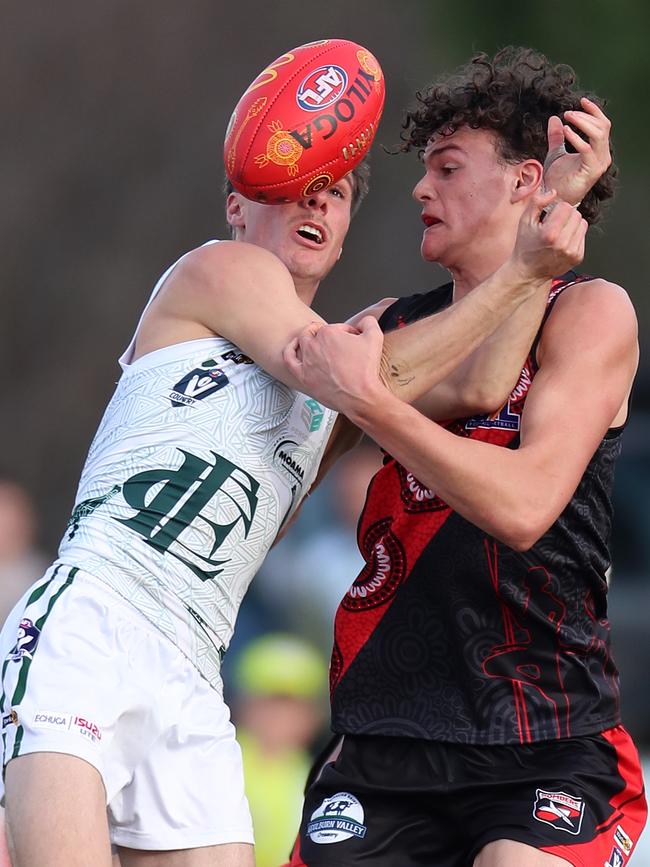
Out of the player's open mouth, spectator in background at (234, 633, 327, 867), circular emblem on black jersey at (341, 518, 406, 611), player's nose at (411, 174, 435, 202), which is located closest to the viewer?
circular emblem on black jersey at (341, 518, 406, 611)

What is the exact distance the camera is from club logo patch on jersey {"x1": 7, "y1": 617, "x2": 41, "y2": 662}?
3295mm

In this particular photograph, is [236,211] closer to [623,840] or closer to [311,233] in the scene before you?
[311,233]

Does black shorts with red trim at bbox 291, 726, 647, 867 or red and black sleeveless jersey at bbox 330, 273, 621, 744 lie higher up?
red and black sleeveless jersey at bbox 330, 273, 621, 744

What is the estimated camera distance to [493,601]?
143 inches

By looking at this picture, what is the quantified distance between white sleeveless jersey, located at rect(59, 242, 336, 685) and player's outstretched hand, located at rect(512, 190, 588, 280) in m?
0.73

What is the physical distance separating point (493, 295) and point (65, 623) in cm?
128

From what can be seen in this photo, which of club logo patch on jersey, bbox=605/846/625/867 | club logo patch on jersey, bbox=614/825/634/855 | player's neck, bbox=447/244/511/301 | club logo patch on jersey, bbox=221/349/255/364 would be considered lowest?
club logo patch on jersey, bbox=605/846/625/867

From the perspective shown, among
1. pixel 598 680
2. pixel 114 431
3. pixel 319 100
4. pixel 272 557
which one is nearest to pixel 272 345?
pixel 114 431

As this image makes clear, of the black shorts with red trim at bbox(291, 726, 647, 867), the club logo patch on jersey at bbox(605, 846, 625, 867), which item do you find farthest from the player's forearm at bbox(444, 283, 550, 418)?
the club logo patch on jersey at bbox(605, 846, 625, 867)

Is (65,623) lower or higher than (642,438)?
lower

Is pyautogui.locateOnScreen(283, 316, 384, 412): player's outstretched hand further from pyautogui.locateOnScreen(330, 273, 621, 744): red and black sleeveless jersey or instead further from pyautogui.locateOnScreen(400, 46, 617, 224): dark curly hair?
pyautogui.locateOnScreen(400, 46, 617, 224): dark curly hair

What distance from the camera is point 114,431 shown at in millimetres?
3602

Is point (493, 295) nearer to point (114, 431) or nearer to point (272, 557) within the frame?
point (114, 431)

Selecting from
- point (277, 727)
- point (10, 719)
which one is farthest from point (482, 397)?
point (277, 727)
